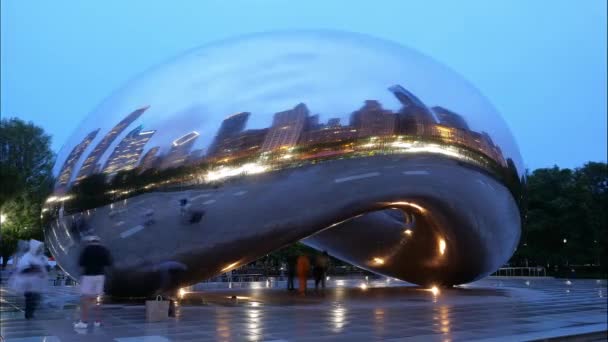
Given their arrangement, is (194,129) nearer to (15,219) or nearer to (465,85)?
(465,85)

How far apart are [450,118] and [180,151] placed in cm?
507

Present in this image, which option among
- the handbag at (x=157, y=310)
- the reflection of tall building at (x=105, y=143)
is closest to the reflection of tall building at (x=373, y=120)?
the reflection of tall building at (x=105, y=143)

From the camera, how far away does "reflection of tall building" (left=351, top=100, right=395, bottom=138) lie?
34.5 ft

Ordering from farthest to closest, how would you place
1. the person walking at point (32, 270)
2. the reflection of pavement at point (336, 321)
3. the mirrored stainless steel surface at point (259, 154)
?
1. the person walking at point (32, 270)
2. the mirrored stainless steel surface at point (259, 154)
3. the reflection of pavement at point (336, 321)

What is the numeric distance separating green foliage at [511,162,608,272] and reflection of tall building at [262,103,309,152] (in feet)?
112

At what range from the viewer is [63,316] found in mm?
10648

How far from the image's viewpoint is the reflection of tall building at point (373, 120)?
10516 mm

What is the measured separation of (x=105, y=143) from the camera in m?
10.6

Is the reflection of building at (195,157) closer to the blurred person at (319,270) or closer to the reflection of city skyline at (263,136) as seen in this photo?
the reflection of city skyline at (263,136)

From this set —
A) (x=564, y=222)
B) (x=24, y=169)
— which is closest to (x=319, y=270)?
(x=564, y=222)

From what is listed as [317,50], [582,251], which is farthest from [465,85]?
[582,251]

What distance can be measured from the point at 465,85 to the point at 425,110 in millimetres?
1848

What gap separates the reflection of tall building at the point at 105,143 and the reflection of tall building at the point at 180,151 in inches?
41.7

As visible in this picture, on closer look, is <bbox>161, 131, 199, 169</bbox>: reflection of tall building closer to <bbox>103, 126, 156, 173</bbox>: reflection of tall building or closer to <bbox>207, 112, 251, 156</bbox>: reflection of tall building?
<bbox>207, 112, 251, 156</bbox>: reflection of tall building
